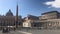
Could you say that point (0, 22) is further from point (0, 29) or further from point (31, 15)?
point (31, 15)

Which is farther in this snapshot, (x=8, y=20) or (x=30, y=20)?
(x=30, y=20)

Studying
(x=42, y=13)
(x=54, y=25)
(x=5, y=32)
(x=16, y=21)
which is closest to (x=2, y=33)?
(x=5, y=32)

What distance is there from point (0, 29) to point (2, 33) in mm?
129

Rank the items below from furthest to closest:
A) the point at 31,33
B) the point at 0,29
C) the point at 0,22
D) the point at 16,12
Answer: the point at 31,33
the point at 0,29
the point at 0,22
the point at 16,12

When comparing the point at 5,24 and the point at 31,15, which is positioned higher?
the point at 31,15

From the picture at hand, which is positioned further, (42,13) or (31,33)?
(31,33)

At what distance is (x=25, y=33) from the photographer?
2643mm

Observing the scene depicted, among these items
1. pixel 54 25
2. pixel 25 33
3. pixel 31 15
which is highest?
pixel 31 15

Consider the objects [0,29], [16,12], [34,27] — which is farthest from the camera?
[34,27]

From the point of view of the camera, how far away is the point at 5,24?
1986 millimetres

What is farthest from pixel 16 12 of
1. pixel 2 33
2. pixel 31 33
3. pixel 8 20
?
pixel 31 33

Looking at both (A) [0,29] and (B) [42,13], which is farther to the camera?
(A) [0,29]

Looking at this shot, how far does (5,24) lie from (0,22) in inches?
3.9

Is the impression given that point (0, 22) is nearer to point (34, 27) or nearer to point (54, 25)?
point (34, 27)
